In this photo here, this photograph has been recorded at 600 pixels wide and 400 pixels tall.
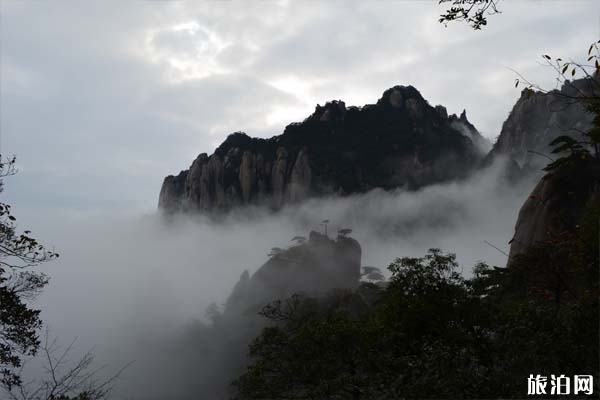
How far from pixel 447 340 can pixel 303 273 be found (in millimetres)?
69842

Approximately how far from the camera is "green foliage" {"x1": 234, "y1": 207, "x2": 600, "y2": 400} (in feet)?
43.0

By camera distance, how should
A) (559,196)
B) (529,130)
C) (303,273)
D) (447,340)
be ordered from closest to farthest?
(447,340) → (559,196) → (303,273) → (529,130)

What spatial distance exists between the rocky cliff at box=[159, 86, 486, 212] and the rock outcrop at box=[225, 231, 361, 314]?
175 feet

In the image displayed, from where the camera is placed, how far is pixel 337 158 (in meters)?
162

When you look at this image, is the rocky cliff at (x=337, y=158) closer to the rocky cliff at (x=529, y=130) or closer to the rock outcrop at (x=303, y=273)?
the rocky cliff at (x=529, y=130)

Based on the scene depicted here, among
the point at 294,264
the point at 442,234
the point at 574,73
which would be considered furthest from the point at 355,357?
the point at 442,234

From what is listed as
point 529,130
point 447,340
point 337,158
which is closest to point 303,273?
point 447,340

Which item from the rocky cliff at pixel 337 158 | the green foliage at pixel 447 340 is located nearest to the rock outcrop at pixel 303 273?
the rocky cliff at pixel 337 158

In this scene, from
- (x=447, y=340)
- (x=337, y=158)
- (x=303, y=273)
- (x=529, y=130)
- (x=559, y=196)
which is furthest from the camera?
(x=337, y=158)

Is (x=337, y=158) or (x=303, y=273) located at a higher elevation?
(x=337, y=158)

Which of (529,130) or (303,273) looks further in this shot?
(529,130)

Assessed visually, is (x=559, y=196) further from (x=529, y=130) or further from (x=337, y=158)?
(x=337, y=158)

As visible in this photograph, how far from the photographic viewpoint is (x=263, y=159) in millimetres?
149375

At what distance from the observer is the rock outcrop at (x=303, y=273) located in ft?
296
